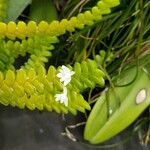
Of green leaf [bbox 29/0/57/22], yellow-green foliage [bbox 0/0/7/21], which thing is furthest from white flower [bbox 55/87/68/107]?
green leaf [bbox 29/0/57/22]

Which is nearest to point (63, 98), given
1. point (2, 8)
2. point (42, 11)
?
point (2, 8)

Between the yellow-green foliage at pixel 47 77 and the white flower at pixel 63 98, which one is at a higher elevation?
the yellow-green foliage at pixel 47 77

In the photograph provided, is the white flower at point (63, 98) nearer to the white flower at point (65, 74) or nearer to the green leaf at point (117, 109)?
the white flower at point (65, 74)

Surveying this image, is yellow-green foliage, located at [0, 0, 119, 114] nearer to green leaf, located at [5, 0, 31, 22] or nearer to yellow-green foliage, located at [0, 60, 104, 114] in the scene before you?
yellow-green foliage, located at [0, 60, 104, 114]

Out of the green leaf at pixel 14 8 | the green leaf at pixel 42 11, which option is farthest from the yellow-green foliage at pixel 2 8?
the green leaf at pixel 42 11

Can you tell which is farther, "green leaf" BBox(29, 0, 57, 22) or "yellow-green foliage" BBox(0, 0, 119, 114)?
"green leaf" BBox(29, 0, 57, 22)

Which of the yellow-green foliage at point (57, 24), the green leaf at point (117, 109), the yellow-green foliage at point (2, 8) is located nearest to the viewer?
the yellow-green foliage at point (57, 24)
